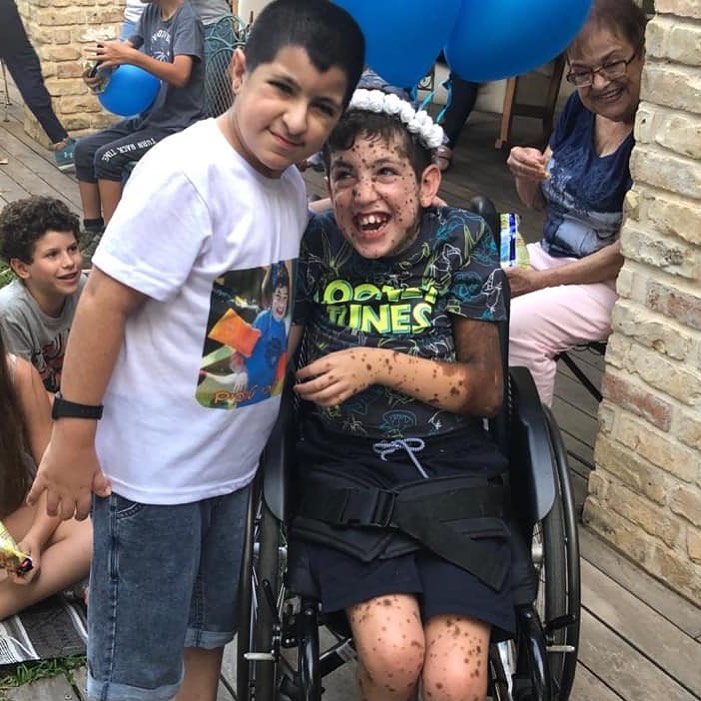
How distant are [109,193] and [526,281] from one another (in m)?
2.27

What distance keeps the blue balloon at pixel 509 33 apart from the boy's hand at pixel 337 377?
25.4 inches

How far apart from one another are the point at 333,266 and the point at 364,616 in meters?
0.59

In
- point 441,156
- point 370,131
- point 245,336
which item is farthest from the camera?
point 441,156

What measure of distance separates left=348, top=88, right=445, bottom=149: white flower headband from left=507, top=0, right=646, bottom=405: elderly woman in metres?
0.83

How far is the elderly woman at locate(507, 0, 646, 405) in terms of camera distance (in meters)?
2.25

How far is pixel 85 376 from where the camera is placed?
1361 mm

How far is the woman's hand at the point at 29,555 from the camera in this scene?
6.91 ft

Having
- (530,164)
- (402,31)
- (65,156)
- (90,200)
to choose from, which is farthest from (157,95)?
(402,31)

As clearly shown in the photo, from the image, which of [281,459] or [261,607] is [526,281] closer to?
[281,459]

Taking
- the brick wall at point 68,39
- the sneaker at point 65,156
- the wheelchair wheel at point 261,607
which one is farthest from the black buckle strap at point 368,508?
the brick wall at point 68,39

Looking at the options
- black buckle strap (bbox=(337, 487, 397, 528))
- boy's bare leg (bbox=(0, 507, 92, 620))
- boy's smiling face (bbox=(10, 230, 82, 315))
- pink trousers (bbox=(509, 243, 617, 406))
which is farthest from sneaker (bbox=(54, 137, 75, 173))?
black buckle strap (bbox=(337, 487, 397, 528))

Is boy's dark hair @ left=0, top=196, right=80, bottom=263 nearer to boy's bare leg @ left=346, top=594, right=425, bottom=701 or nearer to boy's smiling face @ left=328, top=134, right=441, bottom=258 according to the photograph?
boy's smiling face @ left=328, top=134, right=441, bottom=258

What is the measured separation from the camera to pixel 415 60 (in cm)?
175

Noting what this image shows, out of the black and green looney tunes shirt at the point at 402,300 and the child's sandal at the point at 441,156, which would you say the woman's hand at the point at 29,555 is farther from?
the child's sandal at the point at 441,156
